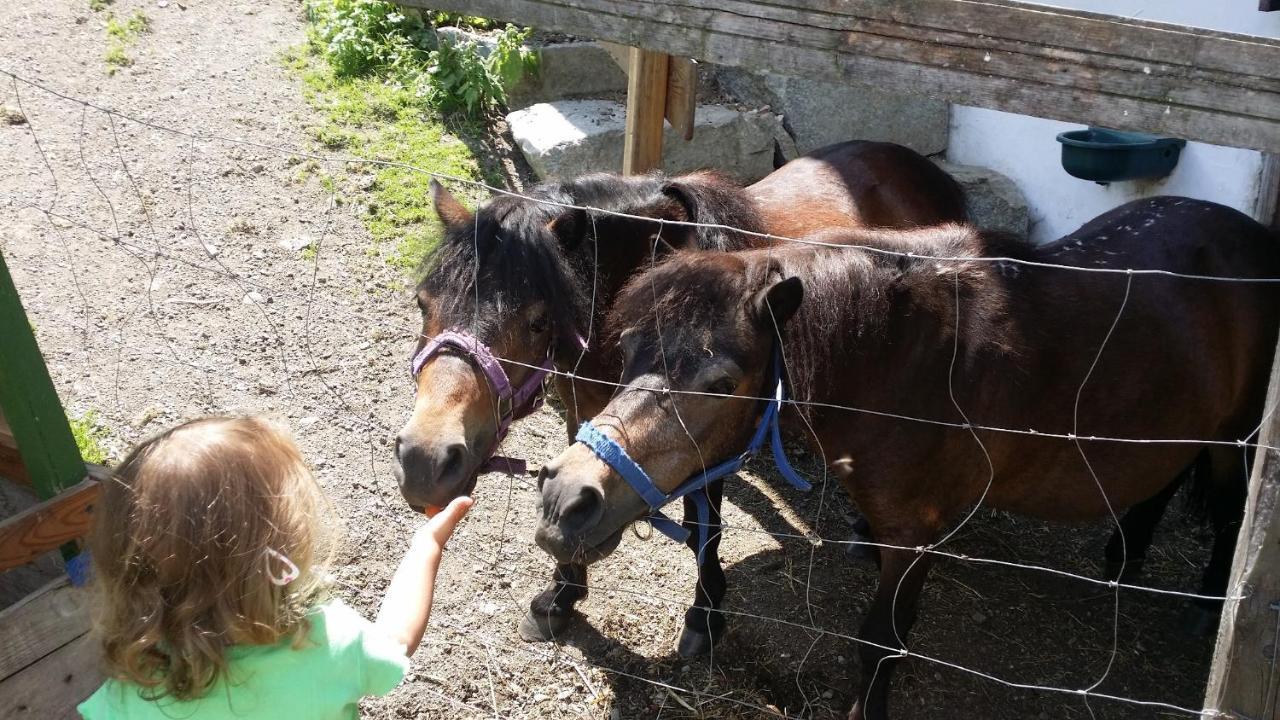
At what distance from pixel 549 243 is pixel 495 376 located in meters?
0.50

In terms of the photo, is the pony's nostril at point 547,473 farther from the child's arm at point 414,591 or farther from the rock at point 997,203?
the rock at point 997,203

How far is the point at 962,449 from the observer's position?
2904mm

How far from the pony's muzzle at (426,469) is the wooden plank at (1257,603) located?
193cm

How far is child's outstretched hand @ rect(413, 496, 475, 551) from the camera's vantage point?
1.93m

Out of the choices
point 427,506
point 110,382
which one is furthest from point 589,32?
point 110,382

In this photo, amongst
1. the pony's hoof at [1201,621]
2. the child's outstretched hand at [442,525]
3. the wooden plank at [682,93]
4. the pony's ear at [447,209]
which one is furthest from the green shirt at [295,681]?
the pony's hoof at [1201,621]

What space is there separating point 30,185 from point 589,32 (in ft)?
14.0

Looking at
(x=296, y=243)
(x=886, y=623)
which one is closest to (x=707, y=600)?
(x=886, y=623)

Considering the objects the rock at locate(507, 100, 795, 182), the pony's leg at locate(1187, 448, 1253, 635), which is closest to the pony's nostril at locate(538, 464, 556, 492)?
the pony's leg at locate(1187, 448, 1253, 635)

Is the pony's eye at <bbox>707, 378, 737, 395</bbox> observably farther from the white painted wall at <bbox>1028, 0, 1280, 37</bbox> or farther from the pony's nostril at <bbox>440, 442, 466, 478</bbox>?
the white painted wall at <bbox>1028, 0, 1280, 37</bbox>

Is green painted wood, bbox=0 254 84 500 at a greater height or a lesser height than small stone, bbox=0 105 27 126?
lesser

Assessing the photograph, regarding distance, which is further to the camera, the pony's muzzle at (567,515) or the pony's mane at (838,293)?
the pony's mane at (838,293)

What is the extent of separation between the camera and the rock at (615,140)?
6039mm

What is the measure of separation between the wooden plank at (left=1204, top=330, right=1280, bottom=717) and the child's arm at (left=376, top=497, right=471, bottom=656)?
1620 mm
